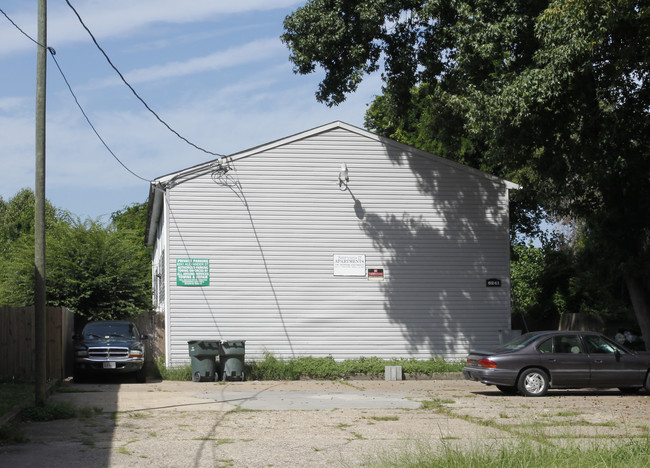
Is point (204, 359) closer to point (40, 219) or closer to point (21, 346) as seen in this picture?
point (21, 346)

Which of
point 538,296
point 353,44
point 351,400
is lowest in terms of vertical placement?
point 351,400

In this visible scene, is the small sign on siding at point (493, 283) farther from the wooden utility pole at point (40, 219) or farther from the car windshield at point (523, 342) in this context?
the wooden utility pole at point (40, 219)

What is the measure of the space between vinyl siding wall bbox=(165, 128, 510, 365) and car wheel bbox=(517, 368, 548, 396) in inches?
234

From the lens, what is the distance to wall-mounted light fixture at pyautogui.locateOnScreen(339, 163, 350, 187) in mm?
23109

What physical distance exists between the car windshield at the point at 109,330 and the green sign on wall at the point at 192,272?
6.34ft

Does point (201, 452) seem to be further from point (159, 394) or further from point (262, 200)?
point (262, 200)

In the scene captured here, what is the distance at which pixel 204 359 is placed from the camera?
21.0 metres

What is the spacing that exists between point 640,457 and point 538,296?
22.8m

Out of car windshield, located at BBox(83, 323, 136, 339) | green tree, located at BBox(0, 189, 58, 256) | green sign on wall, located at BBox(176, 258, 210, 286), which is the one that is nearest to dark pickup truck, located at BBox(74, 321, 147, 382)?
car windshield, located at BBox(83, 323, 136, 339)

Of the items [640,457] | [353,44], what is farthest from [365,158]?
[640,457]

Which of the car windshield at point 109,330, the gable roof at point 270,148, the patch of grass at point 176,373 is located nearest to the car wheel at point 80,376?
the car windshield at point 109,330

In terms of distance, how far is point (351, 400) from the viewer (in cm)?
1609

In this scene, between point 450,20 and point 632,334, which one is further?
point 632,334

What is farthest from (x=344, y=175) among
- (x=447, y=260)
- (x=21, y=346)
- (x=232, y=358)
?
(x=21, y=346)
